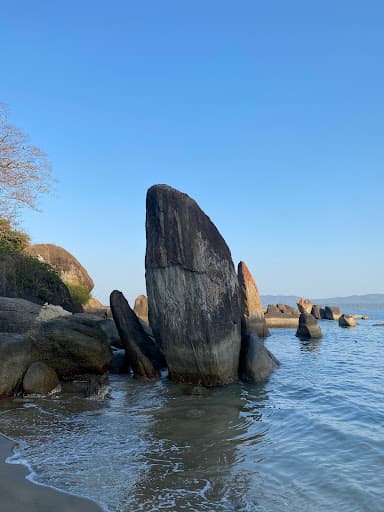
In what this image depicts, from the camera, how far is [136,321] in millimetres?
16422

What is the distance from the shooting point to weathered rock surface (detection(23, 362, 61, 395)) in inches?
482

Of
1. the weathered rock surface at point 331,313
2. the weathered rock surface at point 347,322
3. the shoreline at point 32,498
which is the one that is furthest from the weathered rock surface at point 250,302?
the weathered rock surface at point 331,313

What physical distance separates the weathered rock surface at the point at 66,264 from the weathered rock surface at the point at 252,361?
25.0m

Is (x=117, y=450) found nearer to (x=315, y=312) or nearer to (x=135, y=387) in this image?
(x=135, y=387)

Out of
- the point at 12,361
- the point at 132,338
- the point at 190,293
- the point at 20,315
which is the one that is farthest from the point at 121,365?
the point at 12,361

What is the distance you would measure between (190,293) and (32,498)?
349 inches

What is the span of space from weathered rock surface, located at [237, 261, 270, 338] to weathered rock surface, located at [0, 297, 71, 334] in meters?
21.5

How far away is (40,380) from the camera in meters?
12.5

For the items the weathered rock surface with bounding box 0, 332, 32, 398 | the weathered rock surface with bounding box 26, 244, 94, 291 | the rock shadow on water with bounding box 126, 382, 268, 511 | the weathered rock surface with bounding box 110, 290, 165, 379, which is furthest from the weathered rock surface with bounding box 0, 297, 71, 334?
the weathered rock surface with bounding box 26, 244, 94, 291

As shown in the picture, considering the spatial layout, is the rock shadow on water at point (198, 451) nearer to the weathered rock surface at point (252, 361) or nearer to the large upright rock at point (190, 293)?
the large upright rock at point (190, 293)

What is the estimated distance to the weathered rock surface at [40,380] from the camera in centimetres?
1225

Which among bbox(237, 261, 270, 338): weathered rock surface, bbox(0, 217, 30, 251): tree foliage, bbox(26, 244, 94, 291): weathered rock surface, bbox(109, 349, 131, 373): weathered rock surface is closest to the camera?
bbox(109, 349, 131, 373): weathered rock surface

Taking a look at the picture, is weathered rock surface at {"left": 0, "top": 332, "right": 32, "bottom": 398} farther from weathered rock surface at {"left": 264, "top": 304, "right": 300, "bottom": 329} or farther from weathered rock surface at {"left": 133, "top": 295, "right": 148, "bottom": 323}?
weathered rock surface at {"left": 264, "top": 304, "right": 300, "bottom": 329}

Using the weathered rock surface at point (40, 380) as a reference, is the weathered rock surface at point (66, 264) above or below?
above
